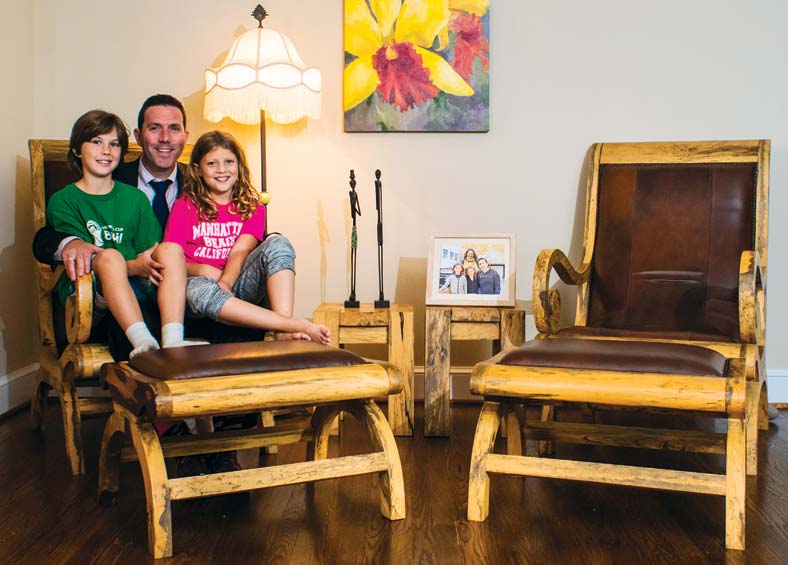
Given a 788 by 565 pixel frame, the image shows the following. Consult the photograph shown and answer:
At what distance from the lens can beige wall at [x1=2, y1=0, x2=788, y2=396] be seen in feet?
11.0

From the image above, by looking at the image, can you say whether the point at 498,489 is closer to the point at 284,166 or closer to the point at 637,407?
the point at 637,407

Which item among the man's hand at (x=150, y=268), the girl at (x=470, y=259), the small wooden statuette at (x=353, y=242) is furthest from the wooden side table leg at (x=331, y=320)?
the man's hand at (x=150, y=268)

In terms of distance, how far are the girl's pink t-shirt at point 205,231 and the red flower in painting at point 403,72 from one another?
0.99m

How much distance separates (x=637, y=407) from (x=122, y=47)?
8.15 feet

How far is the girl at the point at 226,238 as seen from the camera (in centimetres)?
243

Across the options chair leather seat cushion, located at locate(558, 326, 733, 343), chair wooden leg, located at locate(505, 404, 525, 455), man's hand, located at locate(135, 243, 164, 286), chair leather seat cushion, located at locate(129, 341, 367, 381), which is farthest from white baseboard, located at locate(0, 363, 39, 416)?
chair leather seat cushion, located at locate(558, 326, 733, 343)

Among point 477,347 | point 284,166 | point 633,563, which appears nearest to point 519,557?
point 633,563

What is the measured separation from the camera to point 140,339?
2.18 meters

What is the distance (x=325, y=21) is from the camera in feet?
11.2

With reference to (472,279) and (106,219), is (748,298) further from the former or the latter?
(106,219)

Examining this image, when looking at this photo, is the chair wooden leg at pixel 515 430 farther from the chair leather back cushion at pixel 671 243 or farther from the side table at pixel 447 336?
the chair leather back cushion at pixel 671 243

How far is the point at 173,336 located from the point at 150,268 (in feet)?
0.76

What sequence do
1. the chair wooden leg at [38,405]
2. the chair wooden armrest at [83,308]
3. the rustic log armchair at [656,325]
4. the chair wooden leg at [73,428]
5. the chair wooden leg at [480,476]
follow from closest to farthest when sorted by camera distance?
the rustic log armchair at [656,325]
the chair wooden leg at [480,476]
the chair wooden armrest at [83,308]
the chair wooden leg at [73,428]
the chair wooden leg at [38,405]

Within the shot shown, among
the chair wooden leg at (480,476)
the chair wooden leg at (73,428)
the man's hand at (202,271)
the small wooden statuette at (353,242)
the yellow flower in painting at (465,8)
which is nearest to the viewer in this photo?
the chair wooden leg at (480,476)
